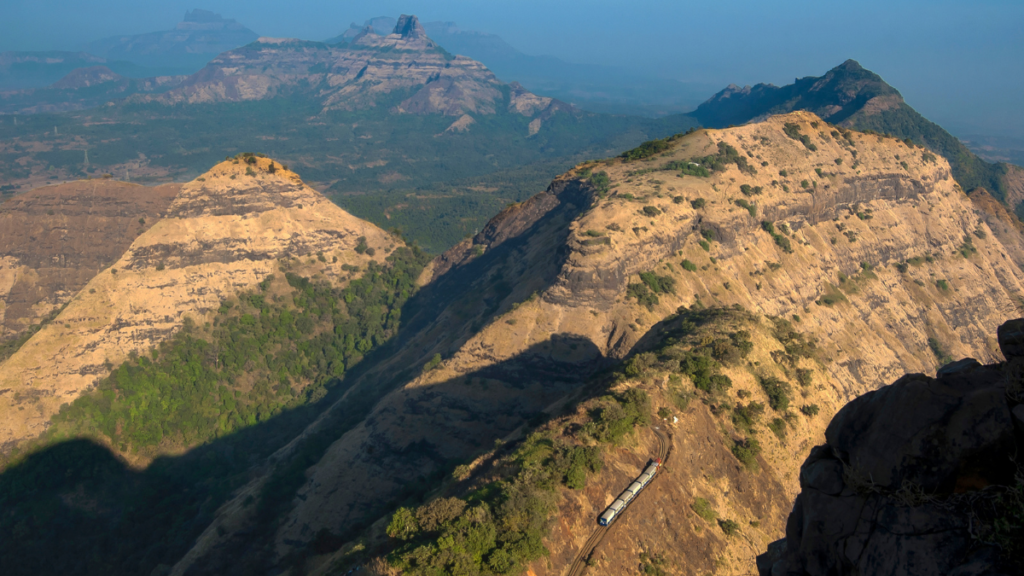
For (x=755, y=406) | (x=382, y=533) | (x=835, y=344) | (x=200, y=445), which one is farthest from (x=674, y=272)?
(x=200, y=445)

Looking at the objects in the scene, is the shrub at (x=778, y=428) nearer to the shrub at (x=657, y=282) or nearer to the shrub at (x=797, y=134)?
the shrub at (x=657, y=282)

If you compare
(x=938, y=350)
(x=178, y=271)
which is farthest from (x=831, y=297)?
(x=178, y=271)

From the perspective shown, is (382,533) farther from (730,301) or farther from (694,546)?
(730,301)

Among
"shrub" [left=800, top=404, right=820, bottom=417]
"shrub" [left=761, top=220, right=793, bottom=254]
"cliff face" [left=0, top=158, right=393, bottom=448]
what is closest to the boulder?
"shrub" [left=800, top=404, right=820, bottom=417]

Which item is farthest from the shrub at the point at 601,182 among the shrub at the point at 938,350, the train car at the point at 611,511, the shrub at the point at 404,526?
the shrub at the point at 404,526

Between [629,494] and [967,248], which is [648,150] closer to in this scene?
[967,248]

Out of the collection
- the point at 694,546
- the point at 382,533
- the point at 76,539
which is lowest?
the point at 76,539

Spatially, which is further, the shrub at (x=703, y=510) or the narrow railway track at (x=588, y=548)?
the shrub at (x=703, y=510)
